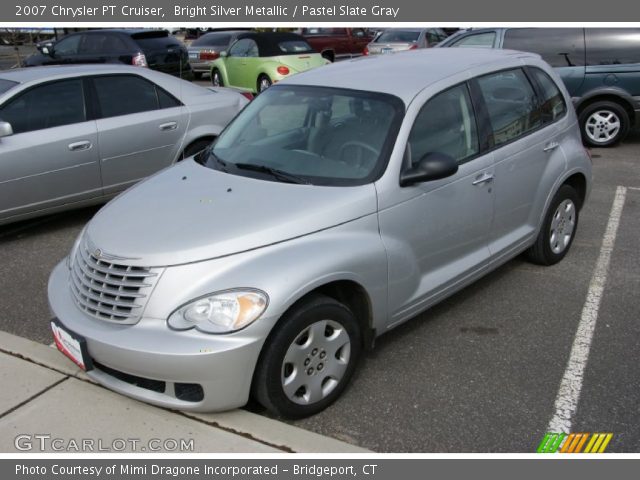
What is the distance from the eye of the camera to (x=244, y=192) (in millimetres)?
3426

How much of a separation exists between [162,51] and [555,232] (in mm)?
11556

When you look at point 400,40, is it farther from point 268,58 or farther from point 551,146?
point 551,146

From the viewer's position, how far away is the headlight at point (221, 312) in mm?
2771

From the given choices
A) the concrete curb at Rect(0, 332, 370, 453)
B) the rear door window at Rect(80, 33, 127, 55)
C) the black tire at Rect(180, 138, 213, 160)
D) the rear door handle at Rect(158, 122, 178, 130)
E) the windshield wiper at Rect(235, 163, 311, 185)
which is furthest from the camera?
the rear door window at Rect(80, 33, 127, 55)

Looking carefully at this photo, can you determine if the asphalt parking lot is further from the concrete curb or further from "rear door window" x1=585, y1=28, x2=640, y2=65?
"rear door window" x1=585, y1=28, x2=640, y2=65

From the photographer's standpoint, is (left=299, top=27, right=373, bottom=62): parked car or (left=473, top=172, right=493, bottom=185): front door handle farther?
(left=299, top=27, right=373, bottom=62): parked car

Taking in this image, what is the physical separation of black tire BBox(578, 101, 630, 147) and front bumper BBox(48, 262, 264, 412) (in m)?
8.07

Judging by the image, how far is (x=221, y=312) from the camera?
279 centimetres

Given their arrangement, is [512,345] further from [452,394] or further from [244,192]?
[244,192]

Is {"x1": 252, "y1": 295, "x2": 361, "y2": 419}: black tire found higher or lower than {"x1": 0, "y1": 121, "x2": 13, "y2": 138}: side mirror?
lower

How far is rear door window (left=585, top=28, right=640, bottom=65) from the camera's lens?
28.5 ft

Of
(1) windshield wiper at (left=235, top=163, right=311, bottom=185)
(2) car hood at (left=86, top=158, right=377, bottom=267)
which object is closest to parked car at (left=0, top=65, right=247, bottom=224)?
(2) car hood at (left=86, top=158, right=377, bottom=267)

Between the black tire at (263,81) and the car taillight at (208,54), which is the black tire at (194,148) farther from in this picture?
the car taillight at (208,54)

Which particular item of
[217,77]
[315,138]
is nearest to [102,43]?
[217,77]
